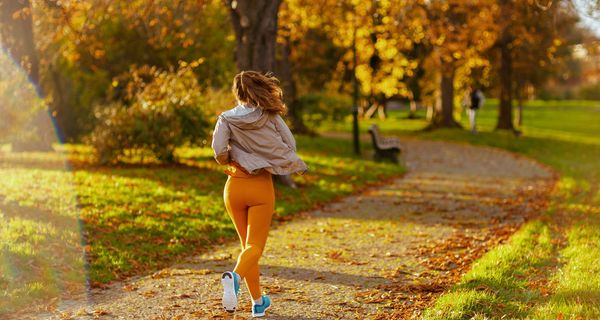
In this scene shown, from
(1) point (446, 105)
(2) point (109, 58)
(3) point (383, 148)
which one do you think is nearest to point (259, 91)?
(3) point (383, 148)

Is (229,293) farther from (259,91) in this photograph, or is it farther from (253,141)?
(259,91)

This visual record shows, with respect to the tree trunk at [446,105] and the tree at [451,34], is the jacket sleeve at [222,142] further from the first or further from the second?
the tree trunk at [446,105]

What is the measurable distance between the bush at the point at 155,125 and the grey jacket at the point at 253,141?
34.6ft

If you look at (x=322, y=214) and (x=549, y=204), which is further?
(x=549, y=204)

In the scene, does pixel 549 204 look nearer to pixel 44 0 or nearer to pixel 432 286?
pixel 432 286

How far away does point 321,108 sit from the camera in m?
28.5

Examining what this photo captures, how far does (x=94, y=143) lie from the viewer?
17.2 metres

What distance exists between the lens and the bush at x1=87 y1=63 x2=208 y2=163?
16.6 metres

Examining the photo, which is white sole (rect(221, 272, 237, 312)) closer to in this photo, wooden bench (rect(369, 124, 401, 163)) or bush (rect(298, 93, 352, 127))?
wooden bench (rect(369, 124, 401, 163))

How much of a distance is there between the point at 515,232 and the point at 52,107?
18.6 metres

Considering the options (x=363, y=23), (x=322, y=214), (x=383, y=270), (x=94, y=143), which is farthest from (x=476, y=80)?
(x=383, y=270)

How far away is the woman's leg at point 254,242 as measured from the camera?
6.01 meters

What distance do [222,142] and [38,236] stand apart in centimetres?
376

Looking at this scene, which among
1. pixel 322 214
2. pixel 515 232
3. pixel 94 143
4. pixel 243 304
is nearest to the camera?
pixel 243 304
